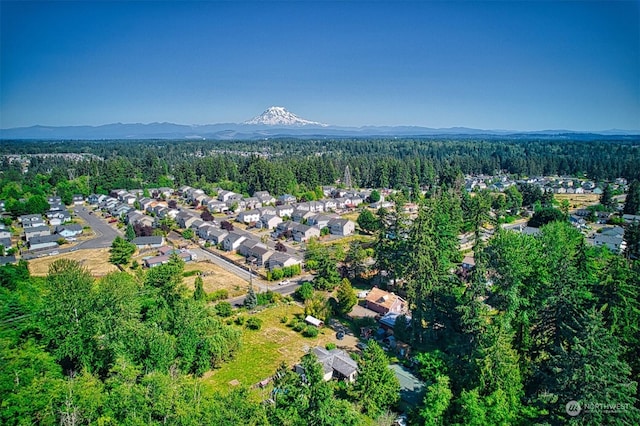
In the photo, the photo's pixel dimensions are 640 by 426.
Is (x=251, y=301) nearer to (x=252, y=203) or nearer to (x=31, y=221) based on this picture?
(x=252, y=203)

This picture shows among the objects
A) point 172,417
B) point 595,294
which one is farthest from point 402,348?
point 172,417

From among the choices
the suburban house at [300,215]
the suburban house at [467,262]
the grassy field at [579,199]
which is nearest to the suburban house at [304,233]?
the suburban house at [300,215]

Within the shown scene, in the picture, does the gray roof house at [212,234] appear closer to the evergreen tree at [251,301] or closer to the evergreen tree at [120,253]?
the evergreen tree at [120,253]

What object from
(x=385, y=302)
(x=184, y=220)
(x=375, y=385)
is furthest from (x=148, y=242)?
(x=375, y=385)

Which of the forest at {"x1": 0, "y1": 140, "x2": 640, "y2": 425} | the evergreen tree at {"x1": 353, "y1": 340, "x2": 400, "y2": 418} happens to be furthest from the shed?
the evergreen tree at {"x1": 353, "y1": 340, "x2": 400, "y2": 418}

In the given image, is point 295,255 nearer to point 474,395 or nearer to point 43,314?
point 43,314
